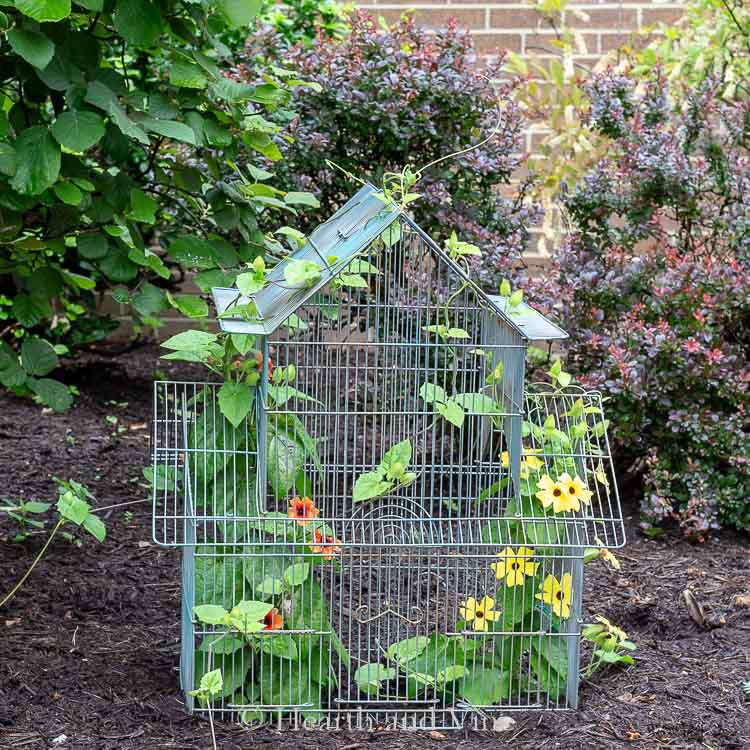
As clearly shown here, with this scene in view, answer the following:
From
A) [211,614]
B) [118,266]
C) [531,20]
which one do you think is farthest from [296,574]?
[531,20]

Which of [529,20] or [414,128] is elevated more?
[529,20]

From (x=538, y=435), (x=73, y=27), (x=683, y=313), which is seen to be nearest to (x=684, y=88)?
(x=683, y=313)

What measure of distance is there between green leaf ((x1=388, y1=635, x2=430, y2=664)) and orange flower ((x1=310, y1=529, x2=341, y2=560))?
31 cm

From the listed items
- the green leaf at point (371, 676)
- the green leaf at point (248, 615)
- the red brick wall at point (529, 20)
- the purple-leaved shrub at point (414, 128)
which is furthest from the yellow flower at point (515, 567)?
the red brick wall at point (529, 20)

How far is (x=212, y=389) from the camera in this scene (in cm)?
282

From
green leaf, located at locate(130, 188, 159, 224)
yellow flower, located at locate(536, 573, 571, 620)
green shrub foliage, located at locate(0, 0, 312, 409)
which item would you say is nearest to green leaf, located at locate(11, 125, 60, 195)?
green shrub foliage, located at locate(0, 0, 312, 409)

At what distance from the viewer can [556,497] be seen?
270 cm

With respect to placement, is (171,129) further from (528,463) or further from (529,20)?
(529,20)

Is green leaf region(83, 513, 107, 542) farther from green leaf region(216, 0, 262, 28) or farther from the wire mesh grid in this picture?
green leaf region(216, 0, 262, 28)

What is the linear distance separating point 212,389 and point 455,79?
226cm

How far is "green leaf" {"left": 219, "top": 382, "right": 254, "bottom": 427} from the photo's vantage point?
8.79 ft

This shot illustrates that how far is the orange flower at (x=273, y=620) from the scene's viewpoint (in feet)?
8.82

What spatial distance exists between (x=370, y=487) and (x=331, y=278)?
0.53 m

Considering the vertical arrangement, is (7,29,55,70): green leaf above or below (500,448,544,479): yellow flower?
above
